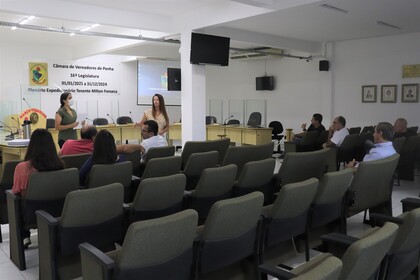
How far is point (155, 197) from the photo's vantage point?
2.76m

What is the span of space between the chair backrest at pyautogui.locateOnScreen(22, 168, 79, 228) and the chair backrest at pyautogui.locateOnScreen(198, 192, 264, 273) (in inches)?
56.5

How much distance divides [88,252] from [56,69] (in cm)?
1117

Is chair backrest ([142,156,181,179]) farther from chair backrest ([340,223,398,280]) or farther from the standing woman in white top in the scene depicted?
chair backrest ([340,223,398,280])

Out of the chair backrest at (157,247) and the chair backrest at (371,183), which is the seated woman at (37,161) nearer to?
the chair backrest at (157,247)

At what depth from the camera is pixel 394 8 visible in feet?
21.0

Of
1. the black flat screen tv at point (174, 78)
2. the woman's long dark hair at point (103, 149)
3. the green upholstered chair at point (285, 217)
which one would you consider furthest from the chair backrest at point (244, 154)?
the black flat screen tv at point (174, 78)

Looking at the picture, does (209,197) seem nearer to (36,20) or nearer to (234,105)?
(36,20)

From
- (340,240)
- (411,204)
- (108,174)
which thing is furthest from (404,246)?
(108,174)

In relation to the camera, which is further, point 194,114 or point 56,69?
point 56,69

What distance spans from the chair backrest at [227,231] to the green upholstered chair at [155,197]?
71 cm

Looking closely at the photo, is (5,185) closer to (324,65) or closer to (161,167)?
(161,167)

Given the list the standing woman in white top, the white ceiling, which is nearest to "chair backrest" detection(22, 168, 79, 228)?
the standing woman in white top

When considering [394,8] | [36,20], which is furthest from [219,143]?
[36,20]

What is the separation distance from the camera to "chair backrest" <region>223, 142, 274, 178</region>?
177 inches
